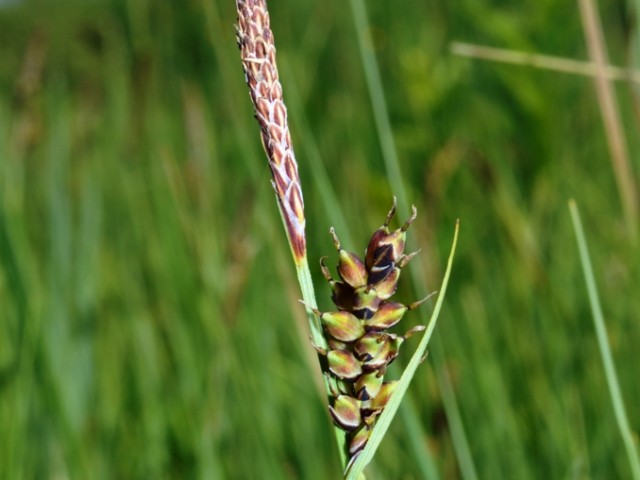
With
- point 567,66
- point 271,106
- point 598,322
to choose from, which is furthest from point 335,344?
point 567,66

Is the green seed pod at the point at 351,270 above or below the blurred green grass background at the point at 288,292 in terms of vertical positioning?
above

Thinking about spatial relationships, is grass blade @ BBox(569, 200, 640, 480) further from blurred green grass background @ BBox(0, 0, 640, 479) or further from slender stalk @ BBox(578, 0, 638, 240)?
slender stalk @ BBox(578, 0, 638, 240)

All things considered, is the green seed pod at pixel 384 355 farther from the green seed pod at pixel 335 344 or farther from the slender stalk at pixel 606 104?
the slender stalk at pixel 606 104

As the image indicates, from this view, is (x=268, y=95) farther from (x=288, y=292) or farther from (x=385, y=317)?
(x=288, y=292)

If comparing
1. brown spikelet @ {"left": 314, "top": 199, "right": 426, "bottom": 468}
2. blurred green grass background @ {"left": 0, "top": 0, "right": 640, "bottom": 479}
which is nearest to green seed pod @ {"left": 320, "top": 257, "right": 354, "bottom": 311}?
brown spikelet @ {"left": 314, "top": 199, "right": 426, "bottom": 468}

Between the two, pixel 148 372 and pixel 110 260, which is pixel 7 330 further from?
pixel 110 260

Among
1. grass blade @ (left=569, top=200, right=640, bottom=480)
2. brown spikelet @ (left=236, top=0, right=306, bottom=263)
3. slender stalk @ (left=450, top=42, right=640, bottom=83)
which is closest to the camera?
brown spikelet @ (left=236, top=0, right=306, bottom=263)

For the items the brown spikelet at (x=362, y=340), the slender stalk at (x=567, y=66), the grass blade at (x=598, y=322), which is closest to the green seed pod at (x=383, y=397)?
the brown spikelet at (x=362, y=340)

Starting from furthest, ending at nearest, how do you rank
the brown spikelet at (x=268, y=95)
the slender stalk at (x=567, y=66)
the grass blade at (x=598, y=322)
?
the slender stalk at (x=567, y=66), the grass blade at (x=598, y=322), the brown spikelet at (x=268, y=95)
